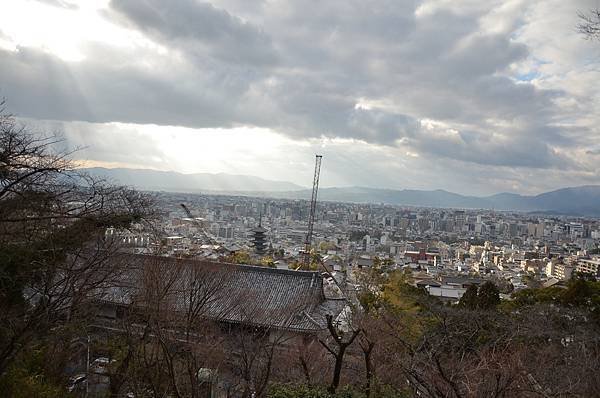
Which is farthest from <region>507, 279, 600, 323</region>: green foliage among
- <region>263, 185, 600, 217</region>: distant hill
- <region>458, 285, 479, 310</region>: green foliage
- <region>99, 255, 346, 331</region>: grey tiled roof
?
<region>263, 185, 600, 217</region>: distant hill

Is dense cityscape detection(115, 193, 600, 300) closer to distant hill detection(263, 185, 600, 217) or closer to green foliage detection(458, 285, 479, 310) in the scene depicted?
green foliage detection(458, 285, 479, 310)

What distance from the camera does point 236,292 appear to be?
1280 cm

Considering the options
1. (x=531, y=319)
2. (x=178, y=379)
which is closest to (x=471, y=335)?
(x=531, y=319)

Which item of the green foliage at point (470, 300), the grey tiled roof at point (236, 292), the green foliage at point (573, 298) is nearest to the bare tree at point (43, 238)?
the grey tiled roof at point (236, 292)

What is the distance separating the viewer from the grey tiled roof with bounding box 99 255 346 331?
9.21m

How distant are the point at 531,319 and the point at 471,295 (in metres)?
4.64

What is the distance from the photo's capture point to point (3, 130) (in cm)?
539

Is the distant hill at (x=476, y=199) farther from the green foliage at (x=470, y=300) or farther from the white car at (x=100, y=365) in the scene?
the white car at (x=100, y=365)

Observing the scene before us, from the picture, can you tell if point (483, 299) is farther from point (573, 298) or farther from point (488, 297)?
point (573, 298)

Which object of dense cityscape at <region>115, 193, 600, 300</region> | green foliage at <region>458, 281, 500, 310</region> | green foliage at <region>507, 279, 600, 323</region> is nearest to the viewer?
green foliage at <region>507, 279, 600, 323</region>

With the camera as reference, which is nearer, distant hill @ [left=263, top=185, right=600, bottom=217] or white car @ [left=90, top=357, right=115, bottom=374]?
white car @ [left=90, top=357, right=115, bottom=374]

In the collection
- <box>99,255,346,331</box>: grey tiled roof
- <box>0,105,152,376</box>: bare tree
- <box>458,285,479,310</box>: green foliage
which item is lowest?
<box>458,285,479,310</box>: green foliage

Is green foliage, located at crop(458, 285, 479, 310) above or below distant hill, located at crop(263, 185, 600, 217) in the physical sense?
below

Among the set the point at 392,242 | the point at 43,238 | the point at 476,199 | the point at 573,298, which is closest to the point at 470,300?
the point at 573,298
